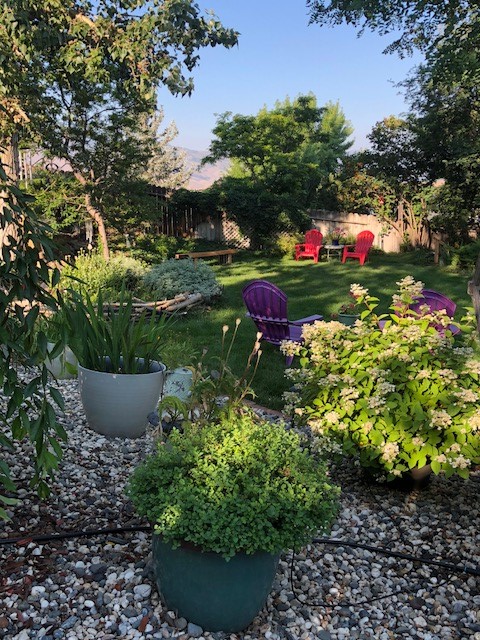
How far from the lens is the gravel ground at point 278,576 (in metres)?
1.84

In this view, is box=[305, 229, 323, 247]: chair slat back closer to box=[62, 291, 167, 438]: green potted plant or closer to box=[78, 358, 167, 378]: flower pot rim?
box=[78, 358, 167, 378]: flower pot rim

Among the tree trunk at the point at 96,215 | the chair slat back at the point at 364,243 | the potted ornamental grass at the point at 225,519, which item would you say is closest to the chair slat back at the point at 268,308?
the potted ornamental grass at the point at 225,519

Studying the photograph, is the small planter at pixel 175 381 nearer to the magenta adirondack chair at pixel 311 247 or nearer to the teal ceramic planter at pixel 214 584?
the teal ceramic planter at pixel 214 584

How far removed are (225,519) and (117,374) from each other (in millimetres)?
1837

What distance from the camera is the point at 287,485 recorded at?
1852mm

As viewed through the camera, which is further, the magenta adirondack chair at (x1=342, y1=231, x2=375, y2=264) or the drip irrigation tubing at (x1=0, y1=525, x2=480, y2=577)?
the magenta adirondack chair at (x1=342, y1=231, x2=375, y2=264)

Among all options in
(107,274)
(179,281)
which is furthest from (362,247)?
(107,274)

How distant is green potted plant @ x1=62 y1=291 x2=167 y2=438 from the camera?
10.9 ft

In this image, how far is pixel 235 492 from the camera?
180 centimetres

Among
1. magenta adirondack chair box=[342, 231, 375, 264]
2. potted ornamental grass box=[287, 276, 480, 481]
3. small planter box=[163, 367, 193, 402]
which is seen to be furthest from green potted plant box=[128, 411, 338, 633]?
magenta adirondack chair box=[342, 231, 375, 264]

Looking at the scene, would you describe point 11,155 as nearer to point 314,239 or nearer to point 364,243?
point 364,243

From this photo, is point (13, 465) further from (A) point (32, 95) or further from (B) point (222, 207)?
(B) point (222, 207)

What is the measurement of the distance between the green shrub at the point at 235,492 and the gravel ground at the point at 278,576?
351 mm

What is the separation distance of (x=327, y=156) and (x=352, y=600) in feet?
101
